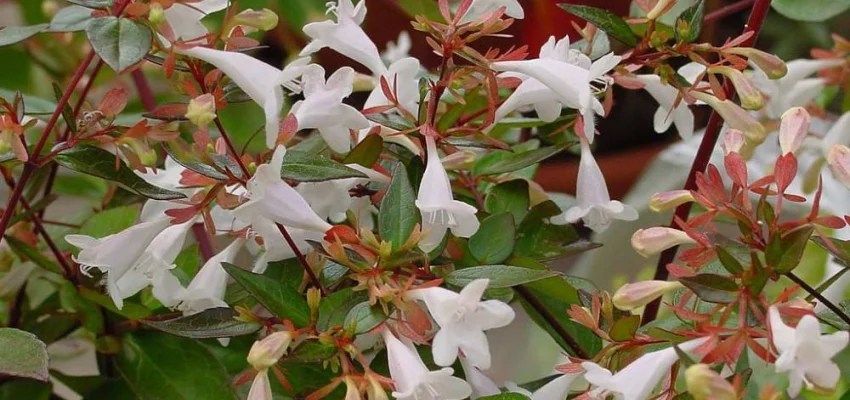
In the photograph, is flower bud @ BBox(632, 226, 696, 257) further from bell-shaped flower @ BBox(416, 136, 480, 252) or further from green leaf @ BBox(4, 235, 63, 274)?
green leaf @ BBox(4, 235, 63, 274)

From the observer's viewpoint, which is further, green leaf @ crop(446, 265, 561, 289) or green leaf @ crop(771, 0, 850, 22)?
green leaf @ crop(771, 0, 850, 22)

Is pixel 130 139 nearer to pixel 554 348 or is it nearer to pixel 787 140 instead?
pixel 787 140

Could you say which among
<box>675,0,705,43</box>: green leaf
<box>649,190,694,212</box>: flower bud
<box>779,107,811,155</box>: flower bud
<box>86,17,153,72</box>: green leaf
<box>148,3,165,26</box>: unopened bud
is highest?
<box>148,3,165,26</box>: unopened bud

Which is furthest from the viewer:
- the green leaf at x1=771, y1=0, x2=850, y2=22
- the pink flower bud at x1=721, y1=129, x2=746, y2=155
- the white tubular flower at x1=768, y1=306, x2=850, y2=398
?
the green leaf at x1=771, y1=0, x2=850, y2=22

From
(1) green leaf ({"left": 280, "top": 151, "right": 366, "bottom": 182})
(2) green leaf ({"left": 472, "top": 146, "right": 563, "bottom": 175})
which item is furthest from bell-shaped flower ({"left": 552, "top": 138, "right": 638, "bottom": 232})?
(1) green leaf ({"left": 280, "top": 151, "right": 366, "bottom": 182})

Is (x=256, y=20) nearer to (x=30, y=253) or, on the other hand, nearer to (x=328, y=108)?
(x=328, y=108)

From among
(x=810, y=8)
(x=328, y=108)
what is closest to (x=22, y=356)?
(x=328, y=108)

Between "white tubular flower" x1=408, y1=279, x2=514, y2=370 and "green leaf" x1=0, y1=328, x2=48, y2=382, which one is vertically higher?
"white tubular flower" x1=408, y1=279, x2=514, y2=370

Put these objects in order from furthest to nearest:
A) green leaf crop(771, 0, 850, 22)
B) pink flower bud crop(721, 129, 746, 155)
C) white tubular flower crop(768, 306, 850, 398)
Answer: green leaf crop(771, 0, 850, 22), pink flower bud crop(721, 129, 746, 155), white tubular flower crop(768, 306, 850, 398)

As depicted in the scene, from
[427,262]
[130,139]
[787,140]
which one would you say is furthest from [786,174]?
[130,139]
